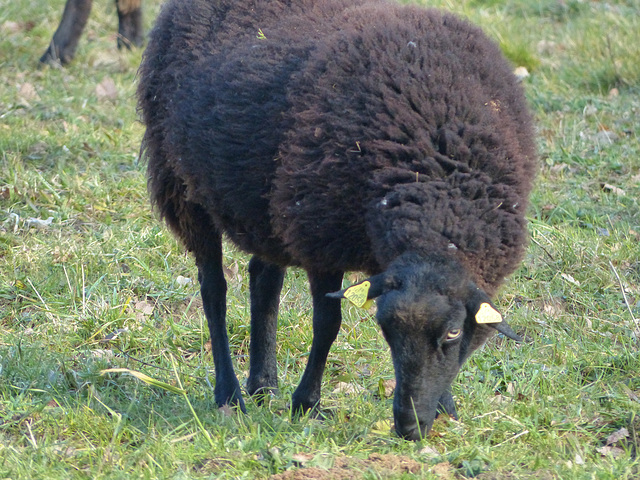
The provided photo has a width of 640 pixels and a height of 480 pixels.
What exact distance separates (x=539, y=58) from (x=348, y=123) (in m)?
5.30

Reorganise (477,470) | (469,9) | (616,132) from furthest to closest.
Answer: (469,9) < (616,132) < (477,470)

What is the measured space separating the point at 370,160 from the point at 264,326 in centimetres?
134

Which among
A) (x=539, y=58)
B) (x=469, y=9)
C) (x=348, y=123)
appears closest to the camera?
(x=348, y=123)

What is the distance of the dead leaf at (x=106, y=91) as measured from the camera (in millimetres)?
7242

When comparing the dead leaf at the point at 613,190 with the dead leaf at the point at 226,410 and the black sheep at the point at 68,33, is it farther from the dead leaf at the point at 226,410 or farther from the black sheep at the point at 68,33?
the black sheep at the point at 68,33

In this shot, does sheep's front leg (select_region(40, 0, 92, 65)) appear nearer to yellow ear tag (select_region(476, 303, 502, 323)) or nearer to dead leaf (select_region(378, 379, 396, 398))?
dead leaf (select_region(378, 379, 396, 398))

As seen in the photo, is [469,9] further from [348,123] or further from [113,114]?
[348,123]

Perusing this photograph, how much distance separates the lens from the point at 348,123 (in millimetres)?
3154

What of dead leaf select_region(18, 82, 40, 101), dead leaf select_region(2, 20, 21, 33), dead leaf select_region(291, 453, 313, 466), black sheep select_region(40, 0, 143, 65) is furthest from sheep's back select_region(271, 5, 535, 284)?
dead leaf select_region(2, 20, 21, 33)

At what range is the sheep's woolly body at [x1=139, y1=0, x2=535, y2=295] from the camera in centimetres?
303

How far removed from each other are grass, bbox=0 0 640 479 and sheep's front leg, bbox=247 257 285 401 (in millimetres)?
158

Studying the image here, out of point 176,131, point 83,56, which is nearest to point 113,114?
point 83,56

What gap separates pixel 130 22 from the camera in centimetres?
834

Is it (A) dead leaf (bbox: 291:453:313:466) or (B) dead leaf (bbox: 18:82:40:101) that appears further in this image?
Answer: (B) dead leaf (bbox: 18:82:40:101)
